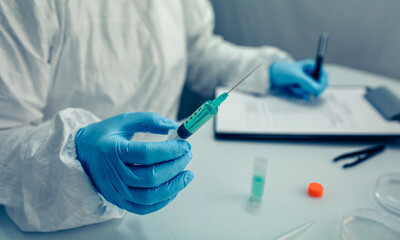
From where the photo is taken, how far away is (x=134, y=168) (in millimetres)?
478

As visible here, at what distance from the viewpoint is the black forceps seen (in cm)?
67

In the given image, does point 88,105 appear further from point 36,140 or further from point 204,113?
point 204,113

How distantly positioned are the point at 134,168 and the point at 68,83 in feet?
1.11

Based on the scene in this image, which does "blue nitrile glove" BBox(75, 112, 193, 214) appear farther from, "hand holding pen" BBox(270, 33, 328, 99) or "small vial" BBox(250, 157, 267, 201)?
"hand holding pen" BBox(270, 33, 328, 99)

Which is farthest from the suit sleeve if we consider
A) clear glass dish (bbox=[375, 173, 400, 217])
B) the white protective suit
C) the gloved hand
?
the gloved hand

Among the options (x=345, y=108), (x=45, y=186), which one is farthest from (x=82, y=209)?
(x=345, y=108)

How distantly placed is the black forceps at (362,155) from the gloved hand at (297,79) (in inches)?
10.0

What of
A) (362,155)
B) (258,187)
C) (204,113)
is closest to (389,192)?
(362,155)

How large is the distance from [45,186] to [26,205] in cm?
4

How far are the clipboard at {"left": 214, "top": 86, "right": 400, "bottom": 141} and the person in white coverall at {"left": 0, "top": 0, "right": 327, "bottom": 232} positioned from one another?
67 millimetres

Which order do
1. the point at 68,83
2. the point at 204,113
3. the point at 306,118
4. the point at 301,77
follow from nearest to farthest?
1. the point at 204,113
2. the point at 68,83
3. the point at 306,118
4. the point at 301,77

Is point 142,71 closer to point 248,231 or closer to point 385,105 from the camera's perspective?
point 248,231

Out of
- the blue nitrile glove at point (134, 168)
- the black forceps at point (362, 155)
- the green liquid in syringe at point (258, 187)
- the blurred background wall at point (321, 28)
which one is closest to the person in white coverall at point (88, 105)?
the blue nitrile glove at point (134, 168)

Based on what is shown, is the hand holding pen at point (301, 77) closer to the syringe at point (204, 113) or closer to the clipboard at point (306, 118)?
the clipboard at point (306, 118)
